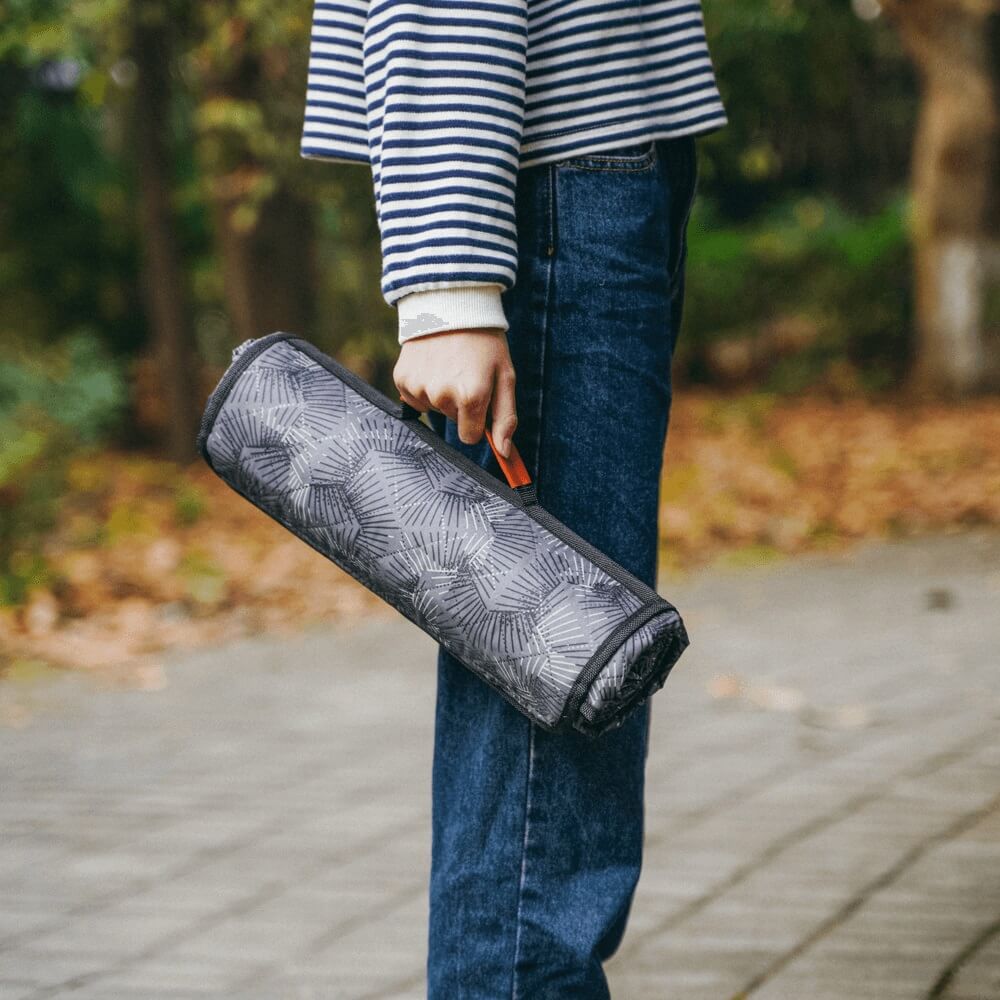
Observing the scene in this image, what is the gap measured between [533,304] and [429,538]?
1.02ft

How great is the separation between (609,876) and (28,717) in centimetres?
313

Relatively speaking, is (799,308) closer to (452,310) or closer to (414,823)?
(414,823)

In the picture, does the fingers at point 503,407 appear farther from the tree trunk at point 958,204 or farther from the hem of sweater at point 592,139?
the tree trunk at point 958,204

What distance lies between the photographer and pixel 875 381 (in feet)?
40.1

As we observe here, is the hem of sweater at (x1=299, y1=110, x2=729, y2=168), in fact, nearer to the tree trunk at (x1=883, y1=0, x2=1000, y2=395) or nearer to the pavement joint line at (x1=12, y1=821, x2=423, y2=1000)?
the pavement joint line at (x1=12, y1=821, x2=423, y2=1000)

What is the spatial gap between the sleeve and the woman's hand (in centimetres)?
2

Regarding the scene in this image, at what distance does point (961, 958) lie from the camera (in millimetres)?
2447

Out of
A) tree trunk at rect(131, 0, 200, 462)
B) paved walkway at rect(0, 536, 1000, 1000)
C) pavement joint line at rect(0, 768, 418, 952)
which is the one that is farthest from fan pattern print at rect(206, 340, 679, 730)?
tree trunk at rect(131, 0, 200, 462)

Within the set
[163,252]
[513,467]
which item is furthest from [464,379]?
[163,252]

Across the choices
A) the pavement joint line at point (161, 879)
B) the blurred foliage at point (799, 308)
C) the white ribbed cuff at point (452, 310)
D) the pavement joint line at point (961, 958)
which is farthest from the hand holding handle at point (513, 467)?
the blurred foliage at point (799, 308)

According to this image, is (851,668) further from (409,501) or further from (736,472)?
(736,472)

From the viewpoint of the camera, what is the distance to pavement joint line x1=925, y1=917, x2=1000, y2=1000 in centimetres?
234

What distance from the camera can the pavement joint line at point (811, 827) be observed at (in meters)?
2.69

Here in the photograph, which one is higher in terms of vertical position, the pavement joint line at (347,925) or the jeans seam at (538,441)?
the jeans seam at (538,441)
